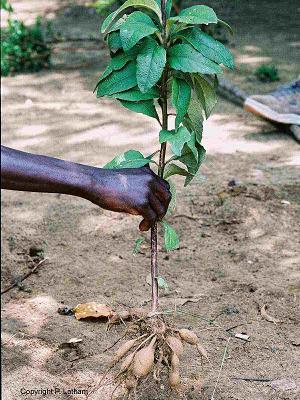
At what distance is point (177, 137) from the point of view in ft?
7.95

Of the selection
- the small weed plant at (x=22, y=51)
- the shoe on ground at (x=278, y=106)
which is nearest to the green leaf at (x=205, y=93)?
the shoe on ground at (x=278, y=106)

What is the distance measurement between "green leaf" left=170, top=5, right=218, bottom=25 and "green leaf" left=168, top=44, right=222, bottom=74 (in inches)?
3.6

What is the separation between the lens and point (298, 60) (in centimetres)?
693

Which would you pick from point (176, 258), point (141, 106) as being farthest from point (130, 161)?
point (176, 258)

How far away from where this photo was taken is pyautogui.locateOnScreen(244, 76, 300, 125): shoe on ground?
5.21 metres

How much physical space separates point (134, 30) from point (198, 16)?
0.22 m

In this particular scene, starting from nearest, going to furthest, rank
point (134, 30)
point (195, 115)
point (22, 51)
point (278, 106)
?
point (134, 30), point (195, 115), point (278, 106), point (22, 51)

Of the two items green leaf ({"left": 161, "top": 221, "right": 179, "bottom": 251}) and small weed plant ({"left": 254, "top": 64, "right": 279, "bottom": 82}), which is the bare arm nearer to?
green leaf ({"left": 161, "top": 221, "right": 179, "bottom": 251})

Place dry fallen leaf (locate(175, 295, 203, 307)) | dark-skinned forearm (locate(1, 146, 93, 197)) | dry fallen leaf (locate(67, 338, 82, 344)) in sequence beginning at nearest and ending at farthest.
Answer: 1. dark-skinned forearm (locate(1, 146, 93, 197))
2. dry fallen leaf (locate(67, 338, 82, 344))
3. dry fallen leaf (locate(175, 295, 203, 307))

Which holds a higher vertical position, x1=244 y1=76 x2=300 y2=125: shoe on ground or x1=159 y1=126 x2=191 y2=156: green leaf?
x1=159 y1=126 x2=191 y2=156: green leaf

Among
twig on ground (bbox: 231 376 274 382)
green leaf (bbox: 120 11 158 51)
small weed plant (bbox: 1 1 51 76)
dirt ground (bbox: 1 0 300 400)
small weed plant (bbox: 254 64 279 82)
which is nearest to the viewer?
green leaf (bbox: 120 11 158 51)

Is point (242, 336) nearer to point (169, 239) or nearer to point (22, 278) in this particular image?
point (169, 239)

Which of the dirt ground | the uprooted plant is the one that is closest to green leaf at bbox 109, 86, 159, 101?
the uprooted plant

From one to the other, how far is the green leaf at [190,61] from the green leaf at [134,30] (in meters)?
0.11
